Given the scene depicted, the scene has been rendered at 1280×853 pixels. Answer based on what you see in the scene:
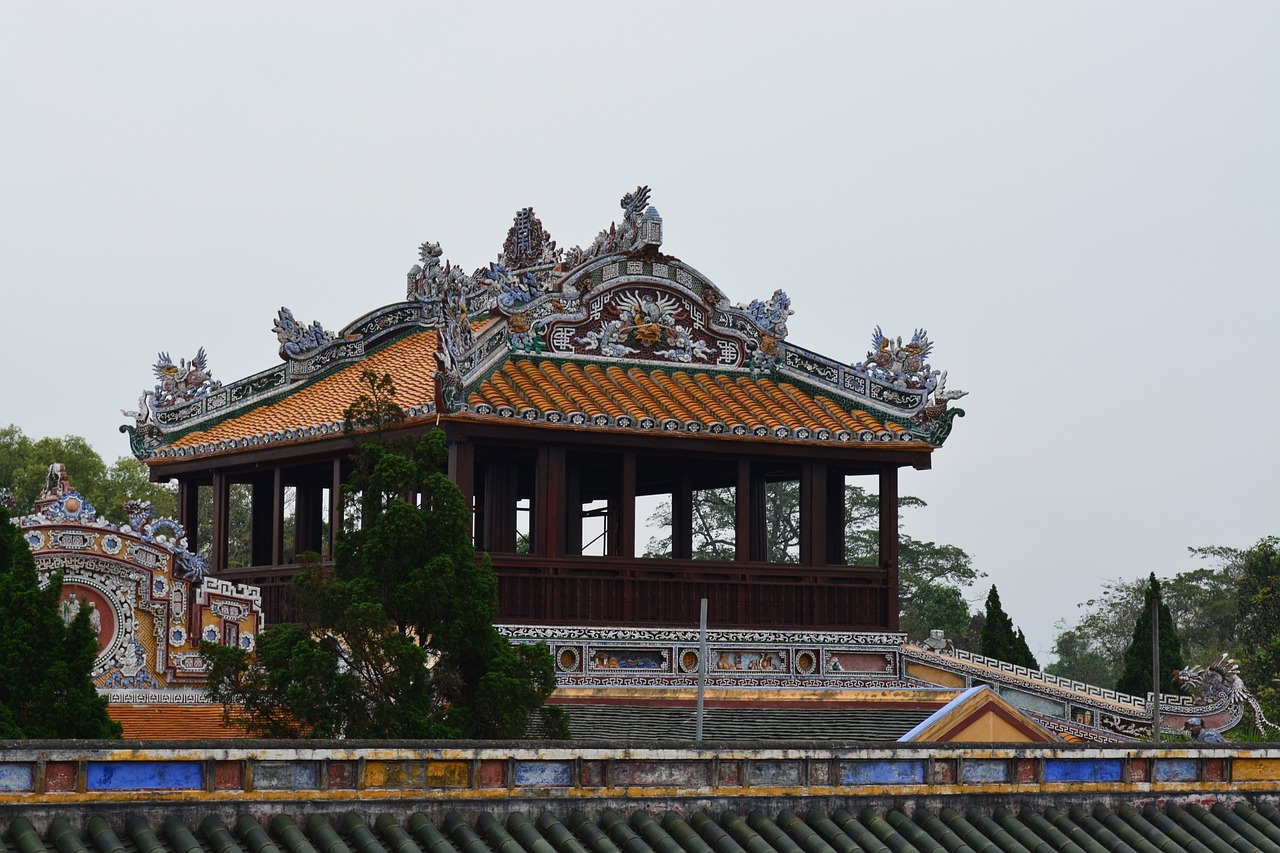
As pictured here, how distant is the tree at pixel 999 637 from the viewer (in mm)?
38156

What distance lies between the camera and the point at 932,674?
83.6 feet

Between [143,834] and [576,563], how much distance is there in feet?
40.6

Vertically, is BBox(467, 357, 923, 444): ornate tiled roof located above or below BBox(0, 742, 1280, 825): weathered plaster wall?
above

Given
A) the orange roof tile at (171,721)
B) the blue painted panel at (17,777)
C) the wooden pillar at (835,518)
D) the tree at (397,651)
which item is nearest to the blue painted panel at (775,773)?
the tree at (397,651)

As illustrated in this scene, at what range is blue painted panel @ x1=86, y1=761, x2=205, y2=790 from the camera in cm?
1170

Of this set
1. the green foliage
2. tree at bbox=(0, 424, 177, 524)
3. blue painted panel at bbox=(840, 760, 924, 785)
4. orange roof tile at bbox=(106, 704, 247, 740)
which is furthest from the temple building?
the green foliage

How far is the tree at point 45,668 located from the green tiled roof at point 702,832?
5.27m

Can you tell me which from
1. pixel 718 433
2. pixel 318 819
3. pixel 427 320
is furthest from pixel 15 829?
pixel 427 320

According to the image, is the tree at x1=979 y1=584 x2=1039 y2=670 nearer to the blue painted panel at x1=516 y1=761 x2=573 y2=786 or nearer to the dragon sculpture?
the dragon sculpture

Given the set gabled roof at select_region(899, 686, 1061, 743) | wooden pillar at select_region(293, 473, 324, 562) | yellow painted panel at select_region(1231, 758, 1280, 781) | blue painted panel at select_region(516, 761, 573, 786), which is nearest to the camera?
blue painted panel at select_region(516, 761, 573, 786)

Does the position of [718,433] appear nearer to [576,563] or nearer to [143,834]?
[576,563]

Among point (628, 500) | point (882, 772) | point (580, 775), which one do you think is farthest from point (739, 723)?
point (580, 775)

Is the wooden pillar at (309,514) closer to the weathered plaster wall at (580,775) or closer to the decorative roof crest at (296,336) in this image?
the decorative roof crest at (296,336)

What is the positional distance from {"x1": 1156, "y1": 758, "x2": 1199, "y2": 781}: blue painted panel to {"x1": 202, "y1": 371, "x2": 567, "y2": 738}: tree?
509 cm
